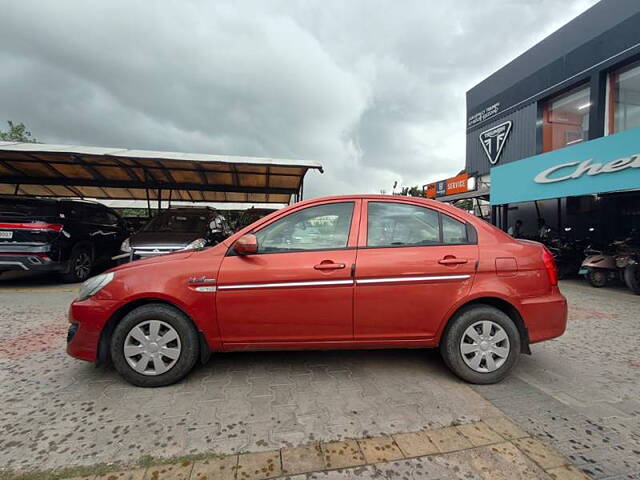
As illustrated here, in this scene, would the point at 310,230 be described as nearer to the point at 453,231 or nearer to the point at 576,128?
the point at 453,231

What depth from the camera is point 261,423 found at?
6.97ft

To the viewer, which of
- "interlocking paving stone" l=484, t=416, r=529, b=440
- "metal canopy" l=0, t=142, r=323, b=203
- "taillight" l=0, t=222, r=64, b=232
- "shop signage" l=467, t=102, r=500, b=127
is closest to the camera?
"interlocking paving stone" l=484, t=416, r=529, b=440

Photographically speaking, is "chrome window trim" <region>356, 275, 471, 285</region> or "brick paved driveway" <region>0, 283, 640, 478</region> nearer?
"brick paved driveway" <region>0, 283, 640, 478</region>

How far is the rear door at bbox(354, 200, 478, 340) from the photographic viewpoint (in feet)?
8.38

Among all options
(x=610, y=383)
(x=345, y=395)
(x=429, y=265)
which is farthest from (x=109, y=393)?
(x=610, y=383)

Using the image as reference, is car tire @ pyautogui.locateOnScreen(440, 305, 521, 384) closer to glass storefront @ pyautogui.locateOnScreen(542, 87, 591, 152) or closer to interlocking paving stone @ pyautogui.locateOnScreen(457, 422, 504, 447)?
interlocking paving stone @ pyautogui.locateOnScreen(457, 422, 504, 447)

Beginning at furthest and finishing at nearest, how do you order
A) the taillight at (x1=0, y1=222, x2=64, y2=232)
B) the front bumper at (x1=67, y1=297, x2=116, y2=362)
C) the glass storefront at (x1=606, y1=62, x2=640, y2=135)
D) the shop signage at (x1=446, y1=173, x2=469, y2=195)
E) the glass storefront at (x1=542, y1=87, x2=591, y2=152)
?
the shop signage at (x1=446, y1=173, x2=469, y2=195) < the glass storefront at (x1=542, y1=87, x2=591, y2=152) < the glass storefront at (x1=606, y1=62, x2=640, y2=135) < the taillight at (x1=0, y1=222, x2=64, y2=232) < the front bumper at (x1=67, y1=297, x2=116, y2=362)

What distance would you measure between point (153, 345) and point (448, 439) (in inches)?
88.7

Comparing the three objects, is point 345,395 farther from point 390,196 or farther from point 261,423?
point 390,196

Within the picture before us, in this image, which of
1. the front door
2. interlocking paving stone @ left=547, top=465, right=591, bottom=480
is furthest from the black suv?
interlocking paving stone @ left=547, top=465, right=591, bottom=480

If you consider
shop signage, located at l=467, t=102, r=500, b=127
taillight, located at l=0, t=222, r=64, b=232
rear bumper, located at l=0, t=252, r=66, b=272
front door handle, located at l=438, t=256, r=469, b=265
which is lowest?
rear bumper, located at l=0, t=252, r=66, b=272

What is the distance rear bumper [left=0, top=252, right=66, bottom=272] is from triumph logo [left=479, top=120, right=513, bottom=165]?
44.7 feet

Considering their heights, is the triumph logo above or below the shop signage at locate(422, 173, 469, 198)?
above

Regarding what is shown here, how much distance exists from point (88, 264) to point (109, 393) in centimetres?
582
